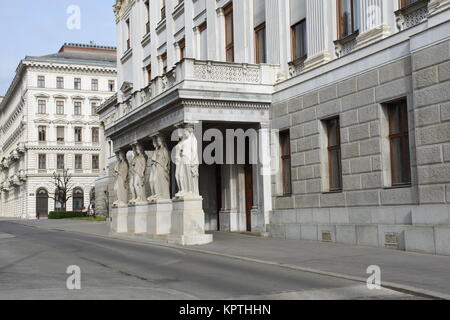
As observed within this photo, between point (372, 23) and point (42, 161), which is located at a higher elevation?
point (42, 161)

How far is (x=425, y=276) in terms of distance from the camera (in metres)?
12.4

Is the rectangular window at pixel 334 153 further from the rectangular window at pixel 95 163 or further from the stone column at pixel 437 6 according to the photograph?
the rectangular window at pixel 95 163

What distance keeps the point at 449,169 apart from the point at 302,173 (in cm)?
738

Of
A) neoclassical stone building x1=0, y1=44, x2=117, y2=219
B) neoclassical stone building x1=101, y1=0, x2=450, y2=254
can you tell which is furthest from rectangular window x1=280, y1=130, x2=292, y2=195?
neoclassical stone building x1=0, y1=44, x2=117, y2=219

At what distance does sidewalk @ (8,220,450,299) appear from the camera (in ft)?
38.9

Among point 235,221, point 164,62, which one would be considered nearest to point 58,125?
point 164,62

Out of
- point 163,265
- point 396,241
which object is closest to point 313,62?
point 396,241

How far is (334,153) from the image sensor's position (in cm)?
2123

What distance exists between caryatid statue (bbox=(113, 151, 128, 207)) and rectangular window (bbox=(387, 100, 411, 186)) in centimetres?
1650

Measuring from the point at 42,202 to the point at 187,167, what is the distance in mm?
77628

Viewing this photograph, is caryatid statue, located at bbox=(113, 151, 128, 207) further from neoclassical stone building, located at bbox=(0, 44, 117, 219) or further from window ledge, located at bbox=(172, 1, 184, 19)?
neoclassical stone building, located at bbox=(0, 44, 117, 219)

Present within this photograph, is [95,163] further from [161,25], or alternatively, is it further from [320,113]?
[320,113]

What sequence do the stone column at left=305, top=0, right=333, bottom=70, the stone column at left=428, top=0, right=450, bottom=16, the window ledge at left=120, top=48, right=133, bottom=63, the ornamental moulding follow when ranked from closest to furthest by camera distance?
the stone column at left=428, top=0, right=450, bottom=16 < the stone column at left=305, top=0, right=333, bottom=70 < the ornamental moulding < the window ledge at left=120, top=48, right=133, bottom=63
